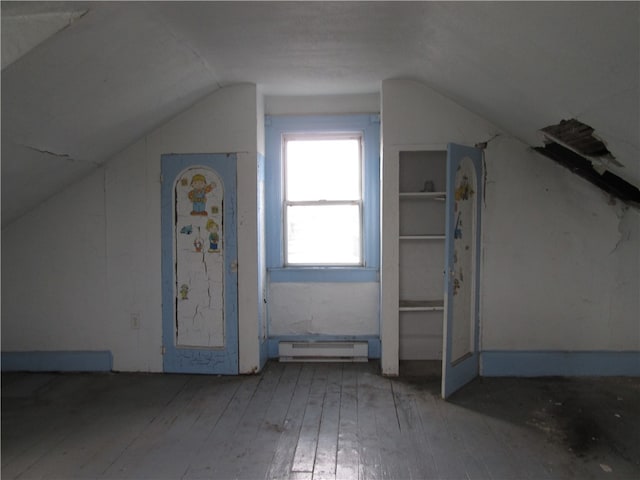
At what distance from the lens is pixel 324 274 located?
445cm

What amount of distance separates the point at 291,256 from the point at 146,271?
4.47ft

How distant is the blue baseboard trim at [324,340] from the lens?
4.41 meters

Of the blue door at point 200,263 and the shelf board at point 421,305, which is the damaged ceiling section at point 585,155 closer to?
the shelf board at point 421,305

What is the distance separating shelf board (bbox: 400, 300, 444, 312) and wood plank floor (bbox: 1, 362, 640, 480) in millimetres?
583

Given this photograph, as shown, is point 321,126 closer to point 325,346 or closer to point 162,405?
point 325,346

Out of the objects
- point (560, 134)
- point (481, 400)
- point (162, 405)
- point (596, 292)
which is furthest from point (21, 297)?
point (596, 292)

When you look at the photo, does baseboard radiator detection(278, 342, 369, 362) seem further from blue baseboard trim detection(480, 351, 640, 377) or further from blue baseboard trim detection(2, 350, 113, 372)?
blue baseboard trim detection(2, 350, 113, 372)

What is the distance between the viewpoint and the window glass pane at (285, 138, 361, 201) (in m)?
4.46

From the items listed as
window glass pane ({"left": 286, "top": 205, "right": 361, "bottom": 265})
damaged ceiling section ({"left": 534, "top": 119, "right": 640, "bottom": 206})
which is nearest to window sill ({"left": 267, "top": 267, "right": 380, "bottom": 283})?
window glass pane ({"left": 286, "top": 205, "right": 361, "bottom": 265})

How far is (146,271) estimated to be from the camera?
4070 millimetres

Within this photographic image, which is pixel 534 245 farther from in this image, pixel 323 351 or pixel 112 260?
pixel 112 260

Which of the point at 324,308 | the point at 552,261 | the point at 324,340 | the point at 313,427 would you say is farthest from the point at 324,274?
the point at 552,261

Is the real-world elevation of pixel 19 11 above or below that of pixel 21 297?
above

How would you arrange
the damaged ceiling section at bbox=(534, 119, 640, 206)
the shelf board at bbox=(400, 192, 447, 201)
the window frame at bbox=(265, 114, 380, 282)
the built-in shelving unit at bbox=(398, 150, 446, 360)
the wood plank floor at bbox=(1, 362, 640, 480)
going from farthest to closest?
the window frame at bbox=(265, 114, 380, 282) → the built-in shelving unit at bbox=(398, 150, 446, 360) → the shelf board at bbox=(400, 192, 447, 201) → the damaged ceiling section at bbox=(534, 119, 640, 206) → the wood plank floor at bbox=(1, 362, 640, 480)
